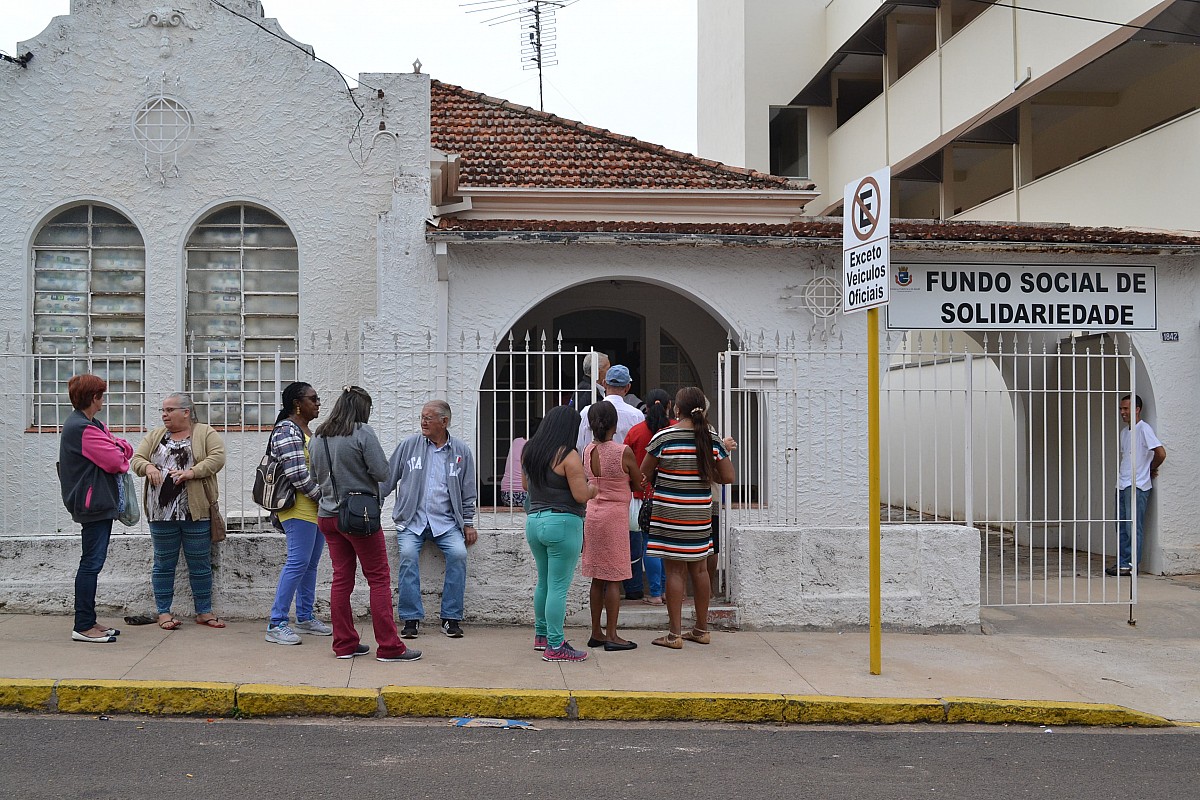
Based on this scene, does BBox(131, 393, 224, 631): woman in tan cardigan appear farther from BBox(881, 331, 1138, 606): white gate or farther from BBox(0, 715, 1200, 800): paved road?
BBox(881, 331, 1138, 606): white gate

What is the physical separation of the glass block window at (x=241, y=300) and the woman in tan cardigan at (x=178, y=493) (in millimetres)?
2997

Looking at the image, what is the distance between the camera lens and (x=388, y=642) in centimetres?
670

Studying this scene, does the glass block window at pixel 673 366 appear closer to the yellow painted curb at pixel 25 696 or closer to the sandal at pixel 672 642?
the sandal at pixel 672 642

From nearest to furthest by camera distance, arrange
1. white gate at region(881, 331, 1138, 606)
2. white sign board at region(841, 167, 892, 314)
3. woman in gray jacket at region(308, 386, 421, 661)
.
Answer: white sign board at region(841, 167, 892, 314) → woman in gray jacket at region(308, 386, 421, 661) → white gate at region(881, 331, 1138, 606)

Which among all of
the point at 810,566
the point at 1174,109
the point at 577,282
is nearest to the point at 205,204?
the point at 577,282

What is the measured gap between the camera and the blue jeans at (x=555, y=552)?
21.9 ft

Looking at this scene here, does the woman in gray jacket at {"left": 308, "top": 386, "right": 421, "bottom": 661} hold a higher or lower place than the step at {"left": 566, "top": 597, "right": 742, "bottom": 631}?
higher

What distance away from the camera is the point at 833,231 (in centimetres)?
982

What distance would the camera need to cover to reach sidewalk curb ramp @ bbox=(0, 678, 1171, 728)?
5.94 meters

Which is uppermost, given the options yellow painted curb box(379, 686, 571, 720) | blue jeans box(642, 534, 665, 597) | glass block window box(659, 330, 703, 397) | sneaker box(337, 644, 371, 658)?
glass block window box(659, 330, 703, 397)

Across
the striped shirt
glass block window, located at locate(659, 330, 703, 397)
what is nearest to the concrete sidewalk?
the striped shirt

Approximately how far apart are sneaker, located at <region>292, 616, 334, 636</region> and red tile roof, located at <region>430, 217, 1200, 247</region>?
138 inches

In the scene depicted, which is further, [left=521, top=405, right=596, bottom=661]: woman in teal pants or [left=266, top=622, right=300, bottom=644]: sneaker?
[left=266, top=622, right=300, bottom=644]: sneaker

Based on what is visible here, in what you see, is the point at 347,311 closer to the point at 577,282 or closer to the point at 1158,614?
the point at 577,282
